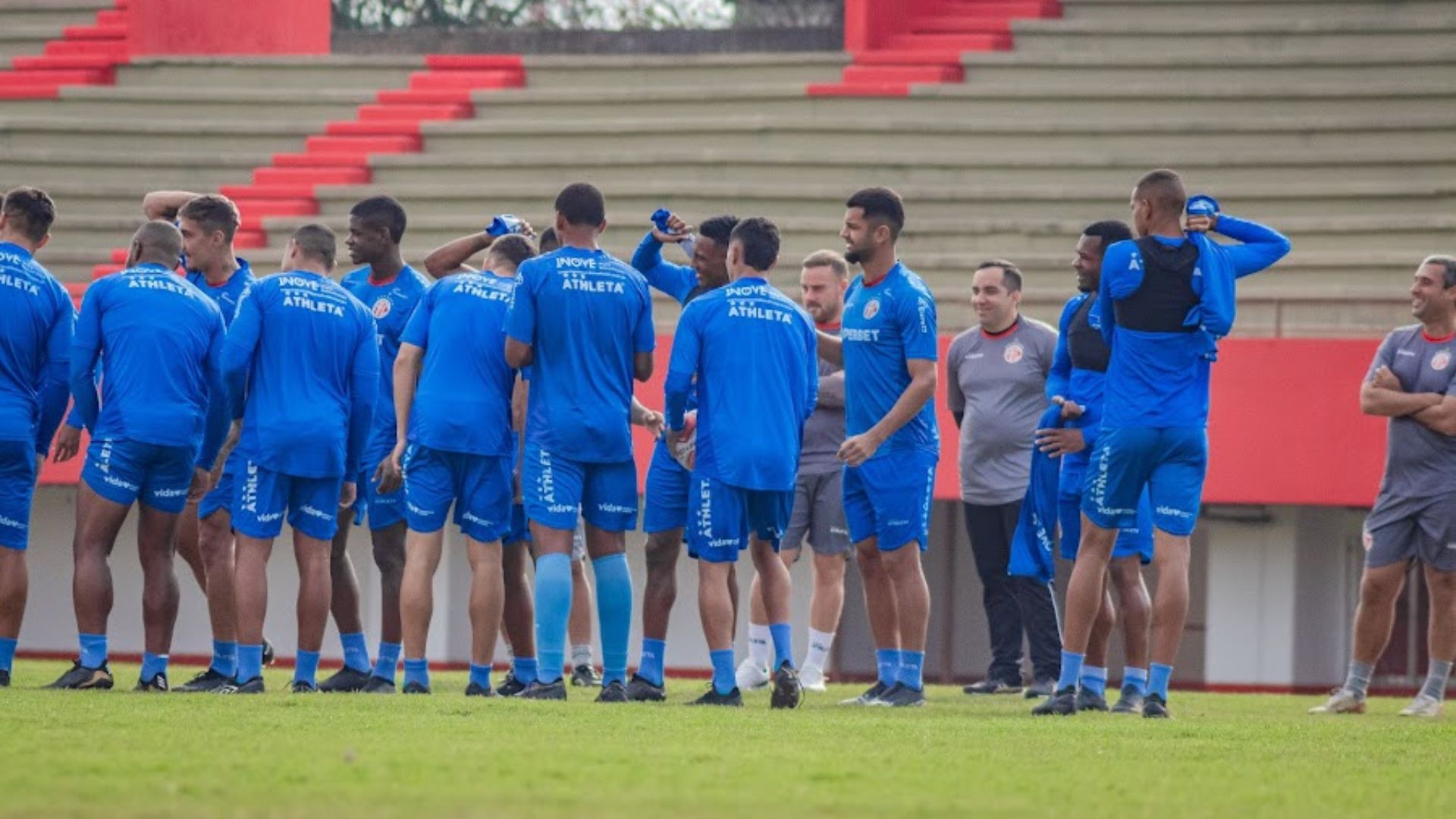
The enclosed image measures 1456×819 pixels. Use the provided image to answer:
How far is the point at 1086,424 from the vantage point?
37.5 feet

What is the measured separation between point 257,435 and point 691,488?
1.92 metres

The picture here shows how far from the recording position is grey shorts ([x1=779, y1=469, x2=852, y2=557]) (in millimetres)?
12484

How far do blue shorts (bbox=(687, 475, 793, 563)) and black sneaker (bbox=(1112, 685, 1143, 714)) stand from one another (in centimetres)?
169

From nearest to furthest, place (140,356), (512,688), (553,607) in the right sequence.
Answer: (553,607) < (140,356) < (512,688)

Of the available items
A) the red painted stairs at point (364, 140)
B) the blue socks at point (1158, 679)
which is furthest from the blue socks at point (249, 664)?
the red painted stairs at point (364, 140)

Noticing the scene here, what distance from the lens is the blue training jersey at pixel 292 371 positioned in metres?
10.3

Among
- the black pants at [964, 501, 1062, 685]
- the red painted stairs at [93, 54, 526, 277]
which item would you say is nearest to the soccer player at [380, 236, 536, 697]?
the black pants at [964, 501, 1062, 685]

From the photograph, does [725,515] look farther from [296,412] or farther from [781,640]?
[296,412]

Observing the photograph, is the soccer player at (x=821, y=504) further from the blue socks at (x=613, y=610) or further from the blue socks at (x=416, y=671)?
the blue socks at (x=416, y=671)

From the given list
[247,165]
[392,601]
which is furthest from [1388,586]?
[247,165]

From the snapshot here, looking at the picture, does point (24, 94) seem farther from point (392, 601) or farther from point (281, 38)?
point (392, 601)

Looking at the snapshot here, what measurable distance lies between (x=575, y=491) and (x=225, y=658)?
6.14 feet

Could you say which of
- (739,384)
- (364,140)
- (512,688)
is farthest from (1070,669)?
(364,140)

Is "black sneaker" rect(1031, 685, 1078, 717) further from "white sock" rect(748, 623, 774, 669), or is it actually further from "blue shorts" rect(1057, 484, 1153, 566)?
"white sock" rect(748, 623, 774, 669)
